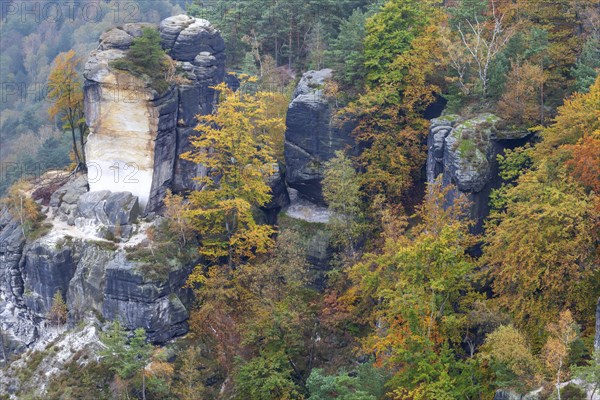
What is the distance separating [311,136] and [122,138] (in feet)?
29.7

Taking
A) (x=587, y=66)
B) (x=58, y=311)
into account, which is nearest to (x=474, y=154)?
(x=587, y=66)

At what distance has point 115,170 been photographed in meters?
37.8

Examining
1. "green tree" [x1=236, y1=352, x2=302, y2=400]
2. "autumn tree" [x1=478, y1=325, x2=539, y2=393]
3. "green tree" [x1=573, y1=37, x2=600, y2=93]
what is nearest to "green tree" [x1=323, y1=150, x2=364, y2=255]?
"green tree" [x1=236, y1=352, x2=302, y2=400]

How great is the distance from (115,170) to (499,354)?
69.8ft

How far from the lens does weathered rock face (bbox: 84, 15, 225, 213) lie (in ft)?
120

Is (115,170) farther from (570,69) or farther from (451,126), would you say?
(570,69)

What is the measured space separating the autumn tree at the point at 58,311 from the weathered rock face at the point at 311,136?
12118 millimetres

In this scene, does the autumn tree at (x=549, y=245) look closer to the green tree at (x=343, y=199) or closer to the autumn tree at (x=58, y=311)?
the green tree at (x=343, y=199)

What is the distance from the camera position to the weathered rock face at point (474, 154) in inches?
1224

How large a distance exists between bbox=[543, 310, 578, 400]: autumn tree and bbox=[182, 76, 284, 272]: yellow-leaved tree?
581 inches

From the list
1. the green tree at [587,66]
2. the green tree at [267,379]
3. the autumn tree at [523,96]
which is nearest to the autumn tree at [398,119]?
the autumn tree at [523,96]

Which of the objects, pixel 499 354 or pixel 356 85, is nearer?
pixel 499 354

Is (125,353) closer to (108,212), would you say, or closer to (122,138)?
(108,212)

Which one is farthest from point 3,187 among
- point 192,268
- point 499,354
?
point 499,354
